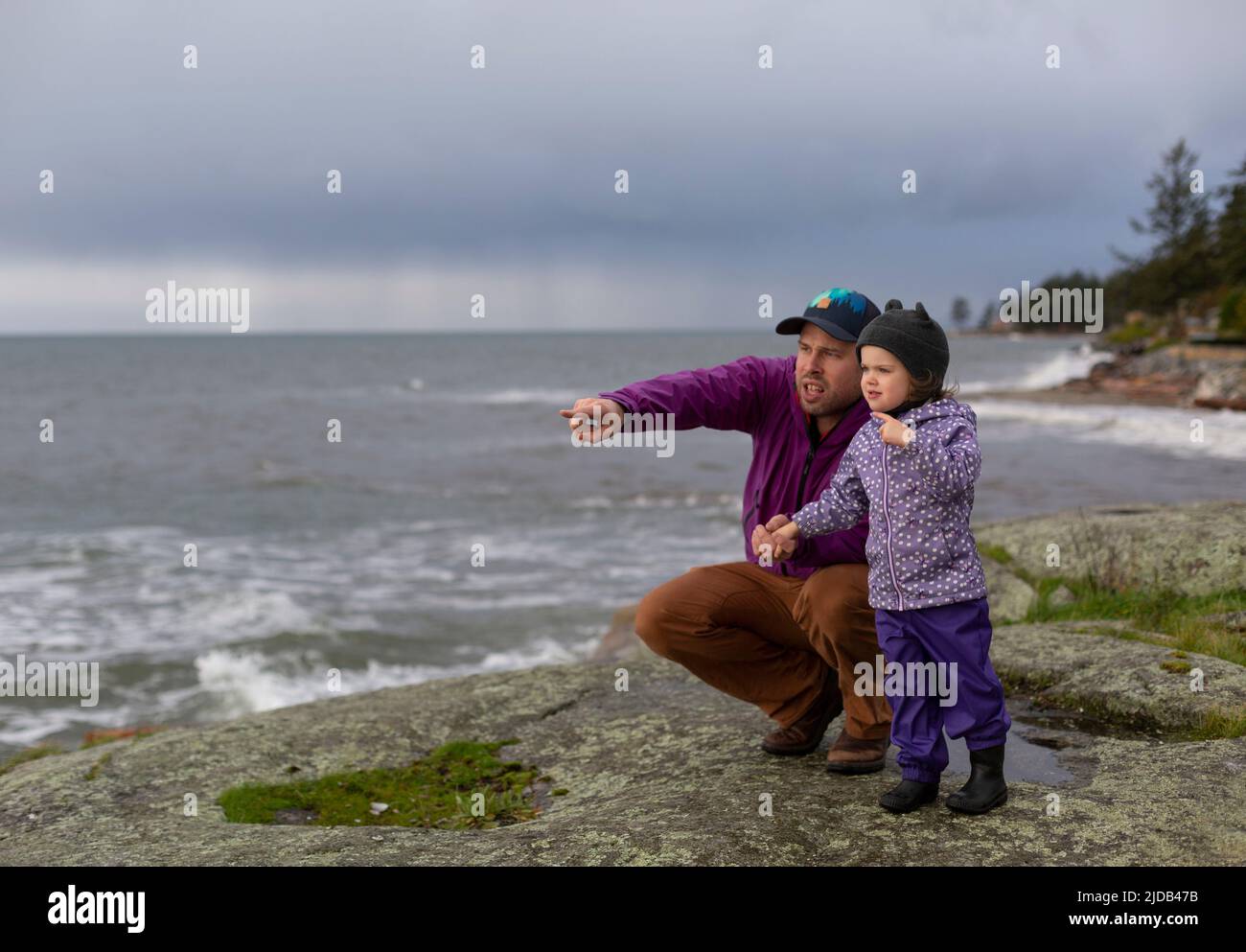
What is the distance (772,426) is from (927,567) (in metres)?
1.19

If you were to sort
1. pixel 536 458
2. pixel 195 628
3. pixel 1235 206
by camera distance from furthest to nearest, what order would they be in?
pixel 1235 206 < pixel 536 458 < pixel 195 628

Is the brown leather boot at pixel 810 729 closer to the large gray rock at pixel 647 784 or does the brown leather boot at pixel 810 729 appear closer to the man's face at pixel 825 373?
the large gray rock at pixel 647 784

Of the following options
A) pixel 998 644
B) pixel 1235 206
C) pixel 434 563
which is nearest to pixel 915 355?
pixel 998 644

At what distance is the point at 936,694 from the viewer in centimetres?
390

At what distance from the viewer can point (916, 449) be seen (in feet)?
12.5

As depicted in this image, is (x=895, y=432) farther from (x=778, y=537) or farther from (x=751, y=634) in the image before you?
(x=751, y=634)

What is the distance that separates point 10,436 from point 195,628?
3111 cm

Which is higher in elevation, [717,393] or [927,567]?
[717,393]

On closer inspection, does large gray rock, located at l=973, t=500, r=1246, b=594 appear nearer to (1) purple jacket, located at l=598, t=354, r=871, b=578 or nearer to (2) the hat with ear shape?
(1) purple jacket, located at l=598, t=354, r=871, b=578

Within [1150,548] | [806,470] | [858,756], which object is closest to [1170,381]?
[1150,548]

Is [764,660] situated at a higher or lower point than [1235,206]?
lower

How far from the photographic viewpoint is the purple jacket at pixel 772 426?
4555 millimetres

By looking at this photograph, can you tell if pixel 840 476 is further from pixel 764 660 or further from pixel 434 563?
pixel 434 563
